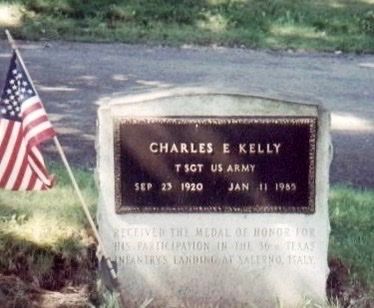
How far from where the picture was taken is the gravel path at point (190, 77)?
930 centimetres

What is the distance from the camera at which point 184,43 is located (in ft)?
44.8

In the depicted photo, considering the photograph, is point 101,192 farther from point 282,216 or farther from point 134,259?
point 282,216

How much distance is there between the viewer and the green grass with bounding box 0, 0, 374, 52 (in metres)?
13.8

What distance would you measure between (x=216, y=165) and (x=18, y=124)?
103 centimetres

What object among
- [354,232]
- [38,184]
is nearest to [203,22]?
[354,232]

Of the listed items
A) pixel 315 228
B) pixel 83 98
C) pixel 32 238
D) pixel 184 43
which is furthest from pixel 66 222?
pixel 184 43

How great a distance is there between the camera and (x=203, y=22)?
14.5 meters

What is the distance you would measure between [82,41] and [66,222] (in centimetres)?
833

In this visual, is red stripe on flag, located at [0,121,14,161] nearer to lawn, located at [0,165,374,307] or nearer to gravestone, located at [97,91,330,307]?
gravestone, located at [97,91,330,307]

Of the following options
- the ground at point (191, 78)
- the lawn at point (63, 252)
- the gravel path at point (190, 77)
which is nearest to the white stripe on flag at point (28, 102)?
the lawn at point (63, 252)

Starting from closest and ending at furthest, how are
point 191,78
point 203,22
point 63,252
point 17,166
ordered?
point 17,166 → point 63,252 → point 191,78 → point 203,22

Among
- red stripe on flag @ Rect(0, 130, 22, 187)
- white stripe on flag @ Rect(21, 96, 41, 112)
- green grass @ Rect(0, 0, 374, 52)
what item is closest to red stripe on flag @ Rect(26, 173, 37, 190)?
red stripe on flag @ Rect(0, 130, 22, 187)

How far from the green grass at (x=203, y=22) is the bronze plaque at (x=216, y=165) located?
8739 mm

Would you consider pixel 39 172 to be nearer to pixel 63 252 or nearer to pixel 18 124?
pixel 18 124
